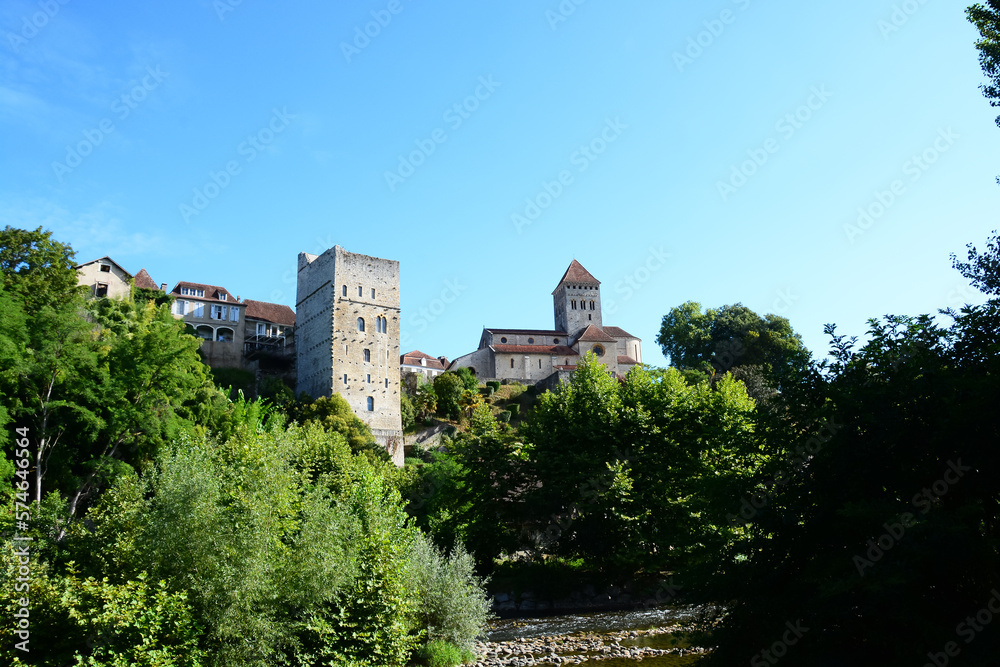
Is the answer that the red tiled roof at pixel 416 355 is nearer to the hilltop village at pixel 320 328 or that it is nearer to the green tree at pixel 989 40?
the hilltop village at pixel 320 328

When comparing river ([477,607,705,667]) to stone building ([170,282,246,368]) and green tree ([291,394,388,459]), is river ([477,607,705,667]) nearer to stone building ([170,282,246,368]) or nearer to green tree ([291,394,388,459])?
green tree ([291,394,388,459])

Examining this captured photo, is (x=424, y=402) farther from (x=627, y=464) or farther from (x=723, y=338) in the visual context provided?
(x=723, y=338)

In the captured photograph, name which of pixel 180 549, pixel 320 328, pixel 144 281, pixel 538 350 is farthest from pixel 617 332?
pixel 180 549

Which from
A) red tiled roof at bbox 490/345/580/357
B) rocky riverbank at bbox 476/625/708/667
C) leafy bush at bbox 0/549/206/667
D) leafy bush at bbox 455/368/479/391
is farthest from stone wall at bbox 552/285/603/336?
leafy bush at bbox 0/549/206/667

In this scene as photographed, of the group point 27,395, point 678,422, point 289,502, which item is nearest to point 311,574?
point 289,502

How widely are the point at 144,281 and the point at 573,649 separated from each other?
52794 millimetres

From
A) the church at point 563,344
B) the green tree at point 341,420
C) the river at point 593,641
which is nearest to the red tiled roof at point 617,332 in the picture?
A: the church at point 563,344

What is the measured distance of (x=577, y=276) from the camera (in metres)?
93.3

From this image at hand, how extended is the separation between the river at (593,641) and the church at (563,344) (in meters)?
42.0

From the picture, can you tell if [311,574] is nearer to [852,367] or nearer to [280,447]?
[280,447]

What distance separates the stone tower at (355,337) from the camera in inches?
2211

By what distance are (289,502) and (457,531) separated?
49.8 ft

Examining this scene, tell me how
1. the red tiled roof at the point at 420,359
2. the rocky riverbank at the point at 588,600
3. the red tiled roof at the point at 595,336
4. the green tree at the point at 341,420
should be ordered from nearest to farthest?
the rocky riverbank at the point at 588,600 < the green tree at the point at 341,420 < the red tiled roof at the point at 595,336 < the red tiled roof at the point at 420,359

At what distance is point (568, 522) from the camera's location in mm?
33375
